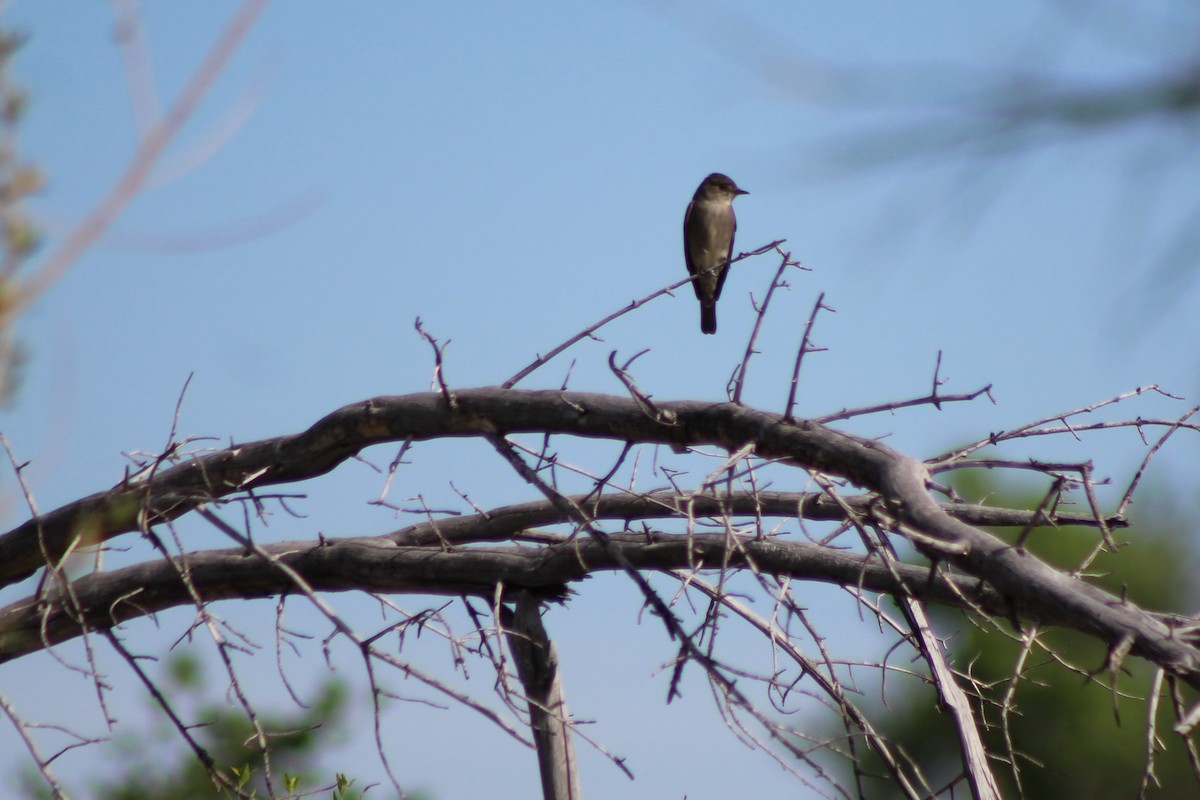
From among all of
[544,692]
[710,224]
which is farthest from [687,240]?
[544,692]

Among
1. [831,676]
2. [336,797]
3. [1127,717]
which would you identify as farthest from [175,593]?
[1127,717]

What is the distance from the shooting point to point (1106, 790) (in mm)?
21094

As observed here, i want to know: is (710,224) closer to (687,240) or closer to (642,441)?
(687,240)

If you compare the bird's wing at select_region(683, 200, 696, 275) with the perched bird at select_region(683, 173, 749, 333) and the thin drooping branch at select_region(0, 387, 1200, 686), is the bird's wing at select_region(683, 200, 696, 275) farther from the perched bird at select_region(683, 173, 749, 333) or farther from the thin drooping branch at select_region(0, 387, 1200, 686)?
the thin drooping branch at select_region(0, 387, 1200, 686)

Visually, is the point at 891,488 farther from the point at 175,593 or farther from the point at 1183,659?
the point at 175,593

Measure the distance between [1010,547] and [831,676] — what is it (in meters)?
1.71

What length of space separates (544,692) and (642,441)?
1.04m

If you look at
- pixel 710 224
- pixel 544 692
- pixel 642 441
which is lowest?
pixel 544 692

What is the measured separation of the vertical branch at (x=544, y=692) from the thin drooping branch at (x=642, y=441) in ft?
2.43

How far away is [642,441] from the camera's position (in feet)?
11.3

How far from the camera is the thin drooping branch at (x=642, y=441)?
7.16ft

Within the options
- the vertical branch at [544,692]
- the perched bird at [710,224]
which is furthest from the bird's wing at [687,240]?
the vertical branch at [544,692]

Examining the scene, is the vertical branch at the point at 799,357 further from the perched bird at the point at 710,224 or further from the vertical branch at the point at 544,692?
the perched bird at the point at 710,224

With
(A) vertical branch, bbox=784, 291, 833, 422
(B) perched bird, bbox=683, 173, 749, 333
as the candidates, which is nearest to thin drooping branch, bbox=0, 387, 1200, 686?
(A) vertical branch, bbox=784, 291, 833, 422
